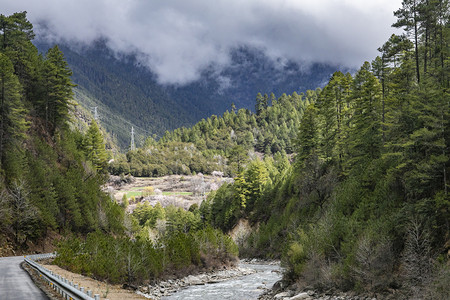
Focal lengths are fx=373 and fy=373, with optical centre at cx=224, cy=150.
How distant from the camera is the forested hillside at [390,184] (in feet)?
83.0

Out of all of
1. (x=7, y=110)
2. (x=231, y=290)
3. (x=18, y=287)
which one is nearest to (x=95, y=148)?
(x=7, y=110)

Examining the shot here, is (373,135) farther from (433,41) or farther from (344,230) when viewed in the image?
(344,230)

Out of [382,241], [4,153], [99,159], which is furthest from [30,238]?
[382,241]

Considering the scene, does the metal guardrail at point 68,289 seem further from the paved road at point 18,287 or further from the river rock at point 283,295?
the river rock at point 283,295

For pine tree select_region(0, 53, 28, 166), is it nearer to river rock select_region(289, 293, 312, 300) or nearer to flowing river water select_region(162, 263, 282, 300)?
flowing river water select_region(162, 263, 282, 300)

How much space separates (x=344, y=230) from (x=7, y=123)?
146ft

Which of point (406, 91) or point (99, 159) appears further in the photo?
point (99, 159)

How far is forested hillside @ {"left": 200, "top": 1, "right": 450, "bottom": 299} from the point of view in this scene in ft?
83.0

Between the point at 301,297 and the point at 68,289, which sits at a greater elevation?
the point at 68,289

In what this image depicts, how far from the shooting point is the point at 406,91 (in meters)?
42.1

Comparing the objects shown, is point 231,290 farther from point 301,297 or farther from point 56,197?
point 56,197

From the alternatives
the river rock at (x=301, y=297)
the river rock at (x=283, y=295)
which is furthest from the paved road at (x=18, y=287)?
the river rock at (x=283, y=295)

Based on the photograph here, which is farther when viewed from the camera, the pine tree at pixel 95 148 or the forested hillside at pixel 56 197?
the pine tree at pixel 95 148

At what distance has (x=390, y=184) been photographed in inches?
1271
